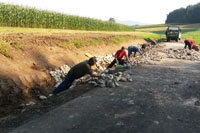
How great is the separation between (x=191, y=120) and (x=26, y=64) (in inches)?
284

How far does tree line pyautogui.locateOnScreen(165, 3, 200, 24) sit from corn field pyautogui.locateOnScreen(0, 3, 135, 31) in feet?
263

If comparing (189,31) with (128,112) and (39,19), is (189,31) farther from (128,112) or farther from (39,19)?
(128,112)

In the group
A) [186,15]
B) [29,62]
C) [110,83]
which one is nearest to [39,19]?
[29,62]

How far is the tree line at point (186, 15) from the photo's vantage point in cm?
9406

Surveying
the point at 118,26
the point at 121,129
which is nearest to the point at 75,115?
the point at 121,129

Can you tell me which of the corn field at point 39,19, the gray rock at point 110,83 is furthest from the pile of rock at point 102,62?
the corn field at point 39,19

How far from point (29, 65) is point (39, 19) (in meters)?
15.2

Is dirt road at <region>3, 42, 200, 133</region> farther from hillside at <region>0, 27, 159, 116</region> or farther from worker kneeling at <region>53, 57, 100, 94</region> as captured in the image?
hillside at <region>0, 27, 159, 116</region>

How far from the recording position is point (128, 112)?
515 cm

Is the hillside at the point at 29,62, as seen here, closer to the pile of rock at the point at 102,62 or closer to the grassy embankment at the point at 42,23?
the grassy embankment at the point at 42,23

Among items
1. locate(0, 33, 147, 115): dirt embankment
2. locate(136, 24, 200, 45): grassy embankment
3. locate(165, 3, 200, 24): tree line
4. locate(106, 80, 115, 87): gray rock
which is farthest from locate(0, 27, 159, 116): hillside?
locate(165, 3, 200, 24): tree line

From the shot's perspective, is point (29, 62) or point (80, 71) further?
point (29, 62)

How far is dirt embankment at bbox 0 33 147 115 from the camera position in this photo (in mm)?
6926

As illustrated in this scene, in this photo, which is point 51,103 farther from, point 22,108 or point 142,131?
point 142,131
